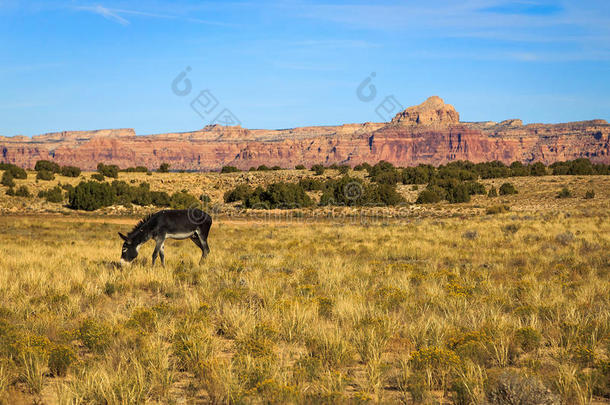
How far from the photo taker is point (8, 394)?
5285 mm

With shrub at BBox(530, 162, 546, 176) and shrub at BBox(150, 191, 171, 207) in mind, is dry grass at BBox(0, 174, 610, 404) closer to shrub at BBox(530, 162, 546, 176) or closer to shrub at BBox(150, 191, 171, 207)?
shrub at BBox(150, 191, 171, 207)

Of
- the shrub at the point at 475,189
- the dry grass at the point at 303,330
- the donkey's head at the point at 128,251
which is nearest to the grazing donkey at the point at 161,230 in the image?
the donkey's head at the point at 128,251

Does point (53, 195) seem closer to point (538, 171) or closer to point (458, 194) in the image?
point (458, 194)

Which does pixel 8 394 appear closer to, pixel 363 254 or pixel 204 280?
pixel 204 280

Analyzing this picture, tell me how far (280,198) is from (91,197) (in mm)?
17195

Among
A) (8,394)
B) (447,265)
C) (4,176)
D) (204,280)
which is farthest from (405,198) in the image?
(8,394)

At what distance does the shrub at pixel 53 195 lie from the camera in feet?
151

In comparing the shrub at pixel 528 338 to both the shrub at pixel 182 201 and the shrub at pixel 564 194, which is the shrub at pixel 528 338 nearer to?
the shrub at pixel 564 194

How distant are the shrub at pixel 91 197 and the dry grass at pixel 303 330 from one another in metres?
29.3

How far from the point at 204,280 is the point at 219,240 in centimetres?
1195

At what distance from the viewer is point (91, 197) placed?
143ft

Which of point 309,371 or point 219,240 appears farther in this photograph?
point 219,240

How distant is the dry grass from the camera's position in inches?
220

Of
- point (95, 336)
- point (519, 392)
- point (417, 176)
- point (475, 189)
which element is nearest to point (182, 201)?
point (417, 176)
